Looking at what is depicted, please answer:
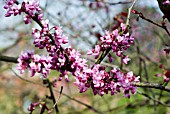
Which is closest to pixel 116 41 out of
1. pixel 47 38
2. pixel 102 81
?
pixel 102 81

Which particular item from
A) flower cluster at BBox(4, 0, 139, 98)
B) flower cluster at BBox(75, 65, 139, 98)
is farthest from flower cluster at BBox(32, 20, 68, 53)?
flower cluster at BBox(75, 65, 139, 98)

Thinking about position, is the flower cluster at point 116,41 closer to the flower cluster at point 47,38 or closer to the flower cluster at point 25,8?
the flower cluster at point 47,38

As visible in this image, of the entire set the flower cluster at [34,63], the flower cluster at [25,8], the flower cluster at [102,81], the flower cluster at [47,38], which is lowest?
the flower cluster at [102,81]

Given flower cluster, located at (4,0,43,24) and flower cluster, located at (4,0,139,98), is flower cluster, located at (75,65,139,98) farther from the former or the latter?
flower cluster, located at (4,0,43,24)

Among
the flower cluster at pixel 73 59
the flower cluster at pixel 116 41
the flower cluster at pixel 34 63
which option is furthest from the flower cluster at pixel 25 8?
the flower cluster at pixel 116 41

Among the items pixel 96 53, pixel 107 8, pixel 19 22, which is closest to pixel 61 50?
pixel 96 53

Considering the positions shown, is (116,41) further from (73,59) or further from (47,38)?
(47,38)

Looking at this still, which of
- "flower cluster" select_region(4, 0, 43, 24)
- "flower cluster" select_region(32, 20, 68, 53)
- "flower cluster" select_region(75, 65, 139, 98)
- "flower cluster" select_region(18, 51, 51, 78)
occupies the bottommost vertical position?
"flower cluster" select_region(75, 65, 139, 98)

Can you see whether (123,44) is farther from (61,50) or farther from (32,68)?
(32,68)
